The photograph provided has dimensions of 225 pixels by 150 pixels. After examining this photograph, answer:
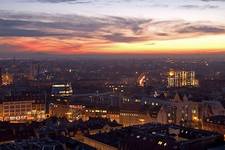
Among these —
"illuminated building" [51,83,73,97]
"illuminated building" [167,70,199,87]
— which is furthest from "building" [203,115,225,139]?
"illuminated building" [167,70,199,87]

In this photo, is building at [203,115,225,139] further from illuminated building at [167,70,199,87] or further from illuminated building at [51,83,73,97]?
illuminated building at [167,70,199,87]

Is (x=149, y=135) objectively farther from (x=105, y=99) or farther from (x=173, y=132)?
(x=105, y=99)

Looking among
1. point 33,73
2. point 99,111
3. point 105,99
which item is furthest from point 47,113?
point 33,73

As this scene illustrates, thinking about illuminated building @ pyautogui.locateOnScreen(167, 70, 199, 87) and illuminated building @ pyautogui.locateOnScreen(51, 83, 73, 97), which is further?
illuminated building @ pyautogui.locateOnScreen(167, 70, 199, 87)

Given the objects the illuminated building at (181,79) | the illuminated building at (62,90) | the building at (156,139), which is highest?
the illuminated building at (181,79)

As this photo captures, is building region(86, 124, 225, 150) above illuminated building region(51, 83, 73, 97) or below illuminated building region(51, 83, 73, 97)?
below

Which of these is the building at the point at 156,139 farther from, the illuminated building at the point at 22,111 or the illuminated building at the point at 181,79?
the illuminated building at the point at 181,79

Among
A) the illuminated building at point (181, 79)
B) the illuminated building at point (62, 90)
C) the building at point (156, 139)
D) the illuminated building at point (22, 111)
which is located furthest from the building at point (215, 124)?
the illuminated building at point (181, 79)

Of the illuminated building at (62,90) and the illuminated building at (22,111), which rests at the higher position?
the illuminated building at (62,90)
